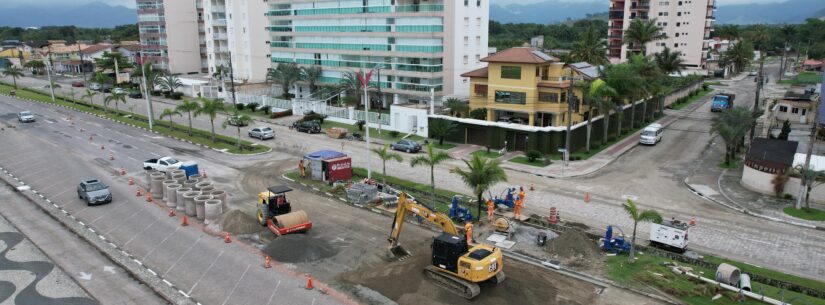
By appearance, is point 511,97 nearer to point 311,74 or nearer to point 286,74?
point 311,74

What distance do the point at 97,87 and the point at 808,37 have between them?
18170 cm

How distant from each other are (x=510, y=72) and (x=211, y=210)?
30.9 m

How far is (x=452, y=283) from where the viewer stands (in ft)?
72.3

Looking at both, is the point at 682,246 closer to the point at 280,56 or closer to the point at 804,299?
the point at 804,299

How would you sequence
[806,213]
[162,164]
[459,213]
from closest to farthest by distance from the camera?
[459,213]
[806,213]
[162,164]

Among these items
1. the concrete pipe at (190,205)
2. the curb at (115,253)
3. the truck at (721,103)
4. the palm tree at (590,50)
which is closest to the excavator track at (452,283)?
the curb at (115,253)

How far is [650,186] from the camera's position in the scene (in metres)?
37.9

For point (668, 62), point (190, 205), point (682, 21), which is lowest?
point (190, 205)

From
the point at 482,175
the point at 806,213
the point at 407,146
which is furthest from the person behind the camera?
the point at 407,146

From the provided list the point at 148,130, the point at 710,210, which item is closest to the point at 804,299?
the point at 710,210

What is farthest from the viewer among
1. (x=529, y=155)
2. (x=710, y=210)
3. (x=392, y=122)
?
(x=392, y=122)

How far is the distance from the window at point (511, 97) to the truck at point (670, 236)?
82.9ft

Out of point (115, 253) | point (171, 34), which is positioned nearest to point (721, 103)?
point (115, 253)

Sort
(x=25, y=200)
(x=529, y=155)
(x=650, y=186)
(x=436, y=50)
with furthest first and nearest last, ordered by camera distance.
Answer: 1. (x=436, y=50)
2. (x=529, y=155)
3. (x=650, y=186)
4. (x=25, y=200)
